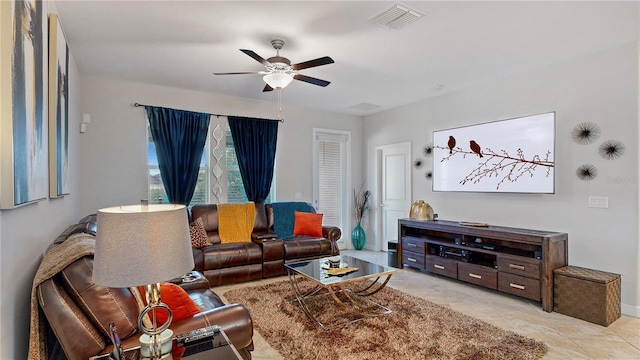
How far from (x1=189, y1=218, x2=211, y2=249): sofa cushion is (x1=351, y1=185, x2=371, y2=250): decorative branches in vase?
296 cm

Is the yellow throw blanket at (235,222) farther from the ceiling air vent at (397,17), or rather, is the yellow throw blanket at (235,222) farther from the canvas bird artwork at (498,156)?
the ceiling air vent at (397,17)

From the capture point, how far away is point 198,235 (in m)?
4.17

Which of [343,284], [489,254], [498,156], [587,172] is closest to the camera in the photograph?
[343,284]

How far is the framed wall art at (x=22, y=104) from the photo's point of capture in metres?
1.20

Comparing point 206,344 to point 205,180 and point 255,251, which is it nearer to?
point 255,251

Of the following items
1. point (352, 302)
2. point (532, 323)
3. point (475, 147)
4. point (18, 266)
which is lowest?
point (532, 323)

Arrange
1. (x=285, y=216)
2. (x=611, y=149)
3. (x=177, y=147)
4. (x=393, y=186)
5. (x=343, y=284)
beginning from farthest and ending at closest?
(x=393, y=186)
(x=285, y=216)
(x=177, y=147)
(x=611, y=149)
(x=343, y=284)

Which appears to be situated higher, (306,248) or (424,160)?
(424,160)

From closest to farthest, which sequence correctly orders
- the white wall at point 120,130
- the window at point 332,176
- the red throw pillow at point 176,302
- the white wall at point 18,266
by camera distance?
the white wall at point 18,266, the red throw pillow at point 176,302, the white wall at point 120,130, the window at point 332,176

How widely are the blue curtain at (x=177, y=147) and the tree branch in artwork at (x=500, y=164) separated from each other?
12.3 feet

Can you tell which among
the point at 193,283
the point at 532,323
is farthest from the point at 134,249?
the point at 532,323

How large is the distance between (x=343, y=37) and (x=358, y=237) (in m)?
4.06

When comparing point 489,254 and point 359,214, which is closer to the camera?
point 489,254

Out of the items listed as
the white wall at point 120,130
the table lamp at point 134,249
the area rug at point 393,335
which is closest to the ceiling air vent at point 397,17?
the table lamp at point 134,249
